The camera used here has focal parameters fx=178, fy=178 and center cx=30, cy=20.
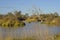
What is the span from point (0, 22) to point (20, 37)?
26.0m

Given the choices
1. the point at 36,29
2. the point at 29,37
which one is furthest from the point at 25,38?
the point at 36,29

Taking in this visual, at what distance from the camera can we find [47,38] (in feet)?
25.3

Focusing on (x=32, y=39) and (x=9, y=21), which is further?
(x=9, y=21)

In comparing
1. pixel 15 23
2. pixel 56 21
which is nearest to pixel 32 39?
pixel 15 23

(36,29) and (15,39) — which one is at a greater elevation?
(36,29)

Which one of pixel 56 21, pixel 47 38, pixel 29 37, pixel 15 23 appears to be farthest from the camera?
pixel 56 21

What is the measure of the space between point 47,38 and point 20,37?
3173 mm

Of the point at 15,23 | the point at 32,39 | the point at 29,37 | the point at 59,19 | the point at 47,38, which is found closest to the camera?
the point at 47,38

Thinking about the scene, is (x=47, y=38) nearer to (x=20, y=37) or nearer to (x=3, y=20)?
(x=20, y=37)

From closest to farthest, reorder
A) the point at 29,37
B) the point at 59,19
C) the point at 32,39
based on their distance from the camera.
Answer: the point at 32,39 → the point at 29,37 → the point at 59,19

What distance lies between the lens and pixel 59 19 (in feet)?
134

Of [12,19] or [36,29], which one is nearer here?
[36,29]

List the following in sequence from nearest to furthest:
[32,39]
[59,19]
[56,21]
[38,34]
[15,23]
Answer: [38,34]
[32,39]
[15,23]
[59,19]
[56,21]

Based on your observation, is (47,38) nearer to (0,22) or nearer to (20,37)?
(20,37)
